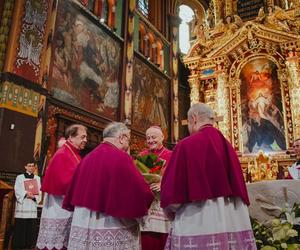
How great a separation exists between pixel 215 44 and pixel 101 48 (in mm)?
7308

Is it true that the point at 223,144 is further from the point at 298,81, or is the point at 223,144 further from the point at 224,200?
the point at 298,81

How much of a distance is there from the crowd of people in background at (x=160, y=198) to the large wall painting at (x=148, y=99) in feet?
32.3

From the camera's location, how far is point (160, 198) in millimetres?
2631

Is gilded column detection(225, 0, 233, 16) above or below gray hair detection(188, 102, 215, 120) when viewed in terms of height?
above

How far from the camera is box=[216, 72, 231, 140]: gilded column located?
50.5 feet

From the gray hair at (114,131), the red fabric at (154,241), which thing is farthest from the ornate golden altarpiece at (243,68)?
the gray hair at (114,131)

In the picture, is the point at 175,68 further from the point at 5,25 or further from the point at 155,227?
the point at 155,227

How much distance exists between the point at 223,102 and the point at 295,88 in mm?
3159

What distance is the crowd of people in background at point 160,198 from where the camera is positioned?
2406 mm

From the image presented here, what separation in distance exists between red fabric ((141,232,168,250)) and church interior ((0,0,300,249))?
3059 mm

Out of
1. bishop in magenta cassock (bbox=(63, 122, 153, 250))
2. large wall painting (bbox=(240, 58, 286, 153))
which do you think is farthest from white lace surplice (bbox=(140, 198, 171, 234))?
large wall painting (bbox=(240, 58, 286, 153))

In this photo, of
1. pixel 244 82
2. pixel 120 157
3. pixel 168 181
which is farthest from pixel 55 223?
pixel 244 82

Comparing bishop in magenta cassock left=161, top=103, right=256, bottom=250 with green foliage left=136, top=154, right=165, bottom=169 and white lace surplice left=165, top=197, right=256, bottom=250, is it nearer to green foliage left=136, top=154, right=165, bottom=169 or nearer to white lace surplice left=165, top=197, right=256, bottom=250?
white lace surplice left=165, top=197, right=256, bottom=250

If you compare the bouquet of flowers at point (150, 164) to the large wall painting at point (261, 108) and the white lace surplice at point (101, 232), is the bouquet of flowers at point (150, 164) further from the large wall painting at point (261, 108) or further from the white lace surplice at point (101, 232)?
the large wall painting at point (261, 108)
